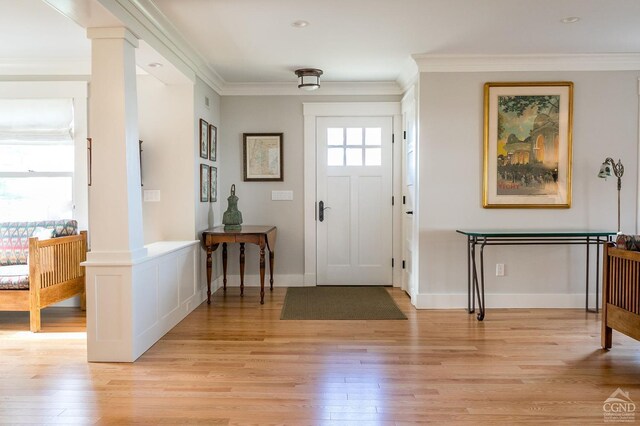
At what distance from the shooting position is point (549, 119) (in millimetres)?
4484

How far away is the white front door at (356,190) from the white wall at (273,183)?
25 cm

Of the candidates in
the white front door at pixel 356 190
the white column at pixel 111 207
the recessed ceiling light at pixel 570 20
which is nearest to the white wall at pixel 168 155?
the white column at pixel 111 207

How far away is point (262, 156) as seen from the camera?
559cm

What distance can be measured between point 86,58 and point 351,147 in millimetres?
2901

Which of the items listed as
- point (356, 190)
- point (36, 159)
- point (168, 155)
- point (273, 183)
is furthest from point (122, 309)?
point (356, 190)

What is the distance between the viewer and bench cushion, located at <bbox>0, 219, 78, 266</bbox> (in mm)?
4312

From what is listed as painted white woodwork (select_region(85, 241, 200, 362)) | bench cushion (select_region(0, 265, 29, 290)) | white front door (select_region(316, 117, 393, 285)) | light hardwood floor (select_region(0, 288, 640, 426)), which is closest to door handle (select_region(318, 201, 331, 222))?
white front door (select_region(316, 117, 393, 285))

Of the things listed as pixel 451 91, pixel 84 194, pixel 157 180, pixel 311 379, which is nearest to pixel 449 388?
pixel 311 379

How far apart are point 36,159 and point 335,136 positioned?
10.3ft

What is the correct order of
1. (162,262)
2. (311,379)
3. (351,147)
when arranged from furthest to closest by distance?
(351,147), (162,262), (311,379)

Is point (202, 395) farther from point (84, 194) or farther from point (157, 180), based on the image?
point (84, 194)

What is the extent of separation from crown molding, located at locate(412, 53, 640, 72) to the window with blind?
3529mm

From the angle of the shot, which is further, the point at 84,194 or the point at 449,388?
the point at 84,194

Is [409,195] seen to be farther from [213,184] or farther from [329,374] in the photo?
[329,374]
